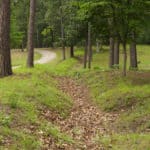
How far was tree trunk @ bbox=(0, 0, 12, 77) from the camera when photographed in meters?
17.6

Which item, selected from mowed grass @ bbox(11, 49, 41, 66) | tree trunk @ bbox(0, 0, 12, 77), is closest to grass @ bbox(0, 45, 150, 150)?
tree trunk @ bbox(0, 0, 12, 77)

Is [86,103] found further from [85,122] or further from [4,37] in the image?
[4,37]

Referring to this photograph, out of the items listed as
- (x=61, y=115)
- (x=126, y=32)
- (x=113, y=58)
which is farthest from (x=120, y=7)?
(x=113, y=58)

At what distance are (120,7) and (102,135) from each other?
7900 millimetres

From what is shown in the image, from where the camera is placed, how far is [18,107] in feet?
35.8

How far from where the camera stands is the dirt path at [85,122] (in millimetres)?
9680

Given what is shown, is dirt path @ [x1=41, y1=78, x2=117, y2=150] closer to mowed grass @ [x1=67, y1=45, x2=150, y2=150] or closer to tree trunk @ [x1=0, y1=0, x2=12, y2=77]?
mowed grass @ [x1=67, y1=45, x2=150, y2=150]

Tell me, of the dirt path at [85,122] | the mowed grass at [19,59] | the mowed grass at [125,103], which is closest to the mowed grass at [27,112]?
the dirt path at [85,122]

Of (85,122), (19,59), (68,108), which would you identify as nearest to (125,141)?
(85,122)

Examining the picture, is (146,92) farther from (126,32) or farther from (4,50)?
(4,50)

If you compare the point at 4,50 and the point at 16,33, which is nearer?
the point at 4,50

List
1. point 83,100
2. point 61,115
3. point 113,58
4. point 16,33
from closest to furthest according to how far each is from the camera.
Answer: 1. point 61,115
2. point 83,100
3. point 113,58
4. point 16,33

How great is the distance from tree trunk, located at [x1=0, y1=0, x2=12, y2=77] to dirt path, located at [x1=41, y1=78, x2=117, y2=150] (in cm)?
356

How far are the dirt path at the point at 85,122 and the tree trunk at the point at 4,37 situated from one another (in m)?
3.56
